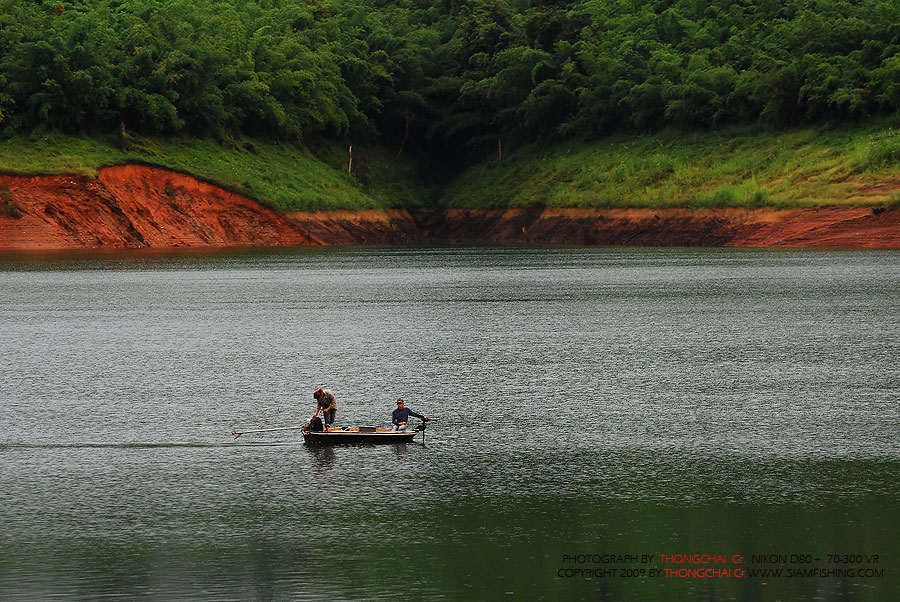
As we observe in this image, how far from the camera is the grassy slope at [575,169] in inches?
4267

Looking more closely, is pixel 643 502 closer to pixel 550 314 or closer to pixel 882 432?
pixel 882 432

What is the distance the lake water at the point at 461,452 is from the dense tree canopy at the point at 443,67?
59.3m

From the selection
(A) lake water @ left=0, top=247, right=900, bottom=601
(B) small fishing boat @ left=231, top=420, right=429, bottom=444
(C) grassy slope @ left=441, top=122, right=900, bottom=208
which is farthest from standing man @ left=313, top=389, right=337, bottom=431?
(C) grassy slope @ left=441, top=122, right=900, bottom=208

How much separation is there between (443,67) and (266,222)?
47.4 m

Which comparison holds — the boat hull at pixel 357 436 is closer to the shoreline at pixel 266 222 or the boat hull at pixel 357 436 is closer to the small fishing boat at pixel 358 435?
the small fishing boat at pixel 358 435

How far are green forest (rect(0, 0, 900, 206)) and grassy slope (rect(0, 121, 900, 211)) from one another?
1.34m

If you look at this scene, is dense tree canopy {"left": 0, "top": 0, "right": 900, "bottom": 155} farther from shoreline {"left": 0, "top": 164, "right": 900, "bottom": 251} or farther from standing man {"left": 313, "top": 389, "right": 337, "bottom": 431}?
standing man {"left": 313, "top": 389, "right": 337, "bottom": 431}

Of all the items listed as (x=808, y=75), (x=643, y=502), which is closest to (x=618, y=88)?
(x=808, y=75)

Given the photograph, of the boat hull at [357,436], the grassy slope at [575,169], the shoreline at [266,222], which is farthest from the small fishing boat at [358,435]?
the shoreline at [266,222]

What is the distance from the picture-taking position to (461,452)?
30.2m

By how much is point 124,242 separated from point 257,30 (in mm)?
38311

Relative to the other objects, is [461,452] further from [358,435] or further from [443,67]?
[443,67]

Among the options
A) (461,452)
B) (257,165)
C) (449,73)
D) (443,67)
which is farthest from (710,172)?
(461,452)

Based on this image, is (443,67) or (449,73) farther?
(443,67)
